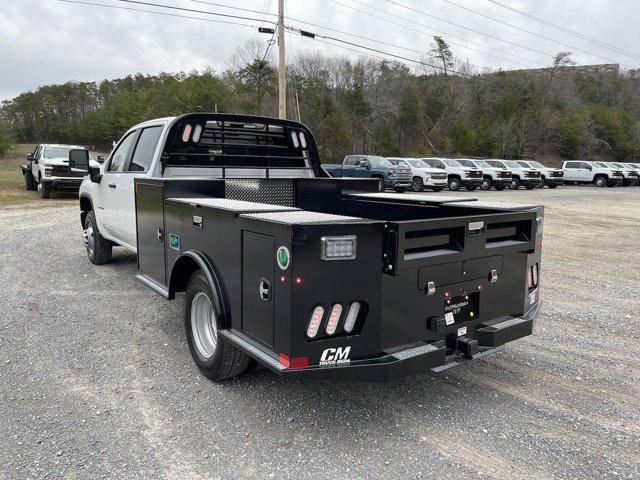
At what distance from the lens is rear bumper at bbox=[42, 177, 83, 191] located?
18.8 meters

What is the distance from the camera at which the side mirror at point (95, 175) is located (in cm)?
717

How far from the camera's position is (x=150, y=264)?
17.1 ft

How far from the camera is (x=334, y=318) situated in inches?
122

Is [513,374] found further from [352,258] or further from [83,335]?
[83,335]

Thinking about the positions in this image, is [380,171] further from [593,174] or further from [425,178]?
[593,174]

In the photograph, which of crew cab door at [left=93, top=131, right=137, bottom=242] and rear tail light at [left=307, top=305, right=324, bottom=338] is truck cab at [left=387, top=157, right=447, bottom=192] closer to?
crew cab door at [left=93, top=131, right=137, bottom=242]

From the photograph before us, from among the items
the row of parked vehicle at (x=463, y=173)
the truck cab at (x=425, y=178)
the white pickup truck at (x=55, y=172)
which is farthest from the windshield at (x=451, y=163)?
the white pickup truck at (x=55, y=172)

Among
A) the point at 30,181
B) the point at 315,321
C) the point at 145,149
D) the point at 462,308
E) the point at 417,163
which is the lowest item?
the point at 462,308

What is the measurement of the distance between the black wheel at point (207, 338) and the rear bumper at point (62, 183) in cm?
1670

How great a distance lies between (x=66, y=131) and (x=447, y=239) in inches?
4222

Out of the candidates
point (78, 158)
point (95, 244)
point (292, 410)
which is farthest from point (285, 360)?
point (95, 244)

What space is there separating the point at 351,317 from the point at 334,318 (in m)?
0.12

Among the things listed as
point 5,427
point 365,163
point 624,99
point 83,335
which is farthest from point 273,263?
point 624,99

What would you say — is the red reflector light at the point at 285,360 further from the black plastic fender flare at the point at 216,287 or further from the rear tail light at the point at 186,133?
the rear tail light at the point at 186,133
